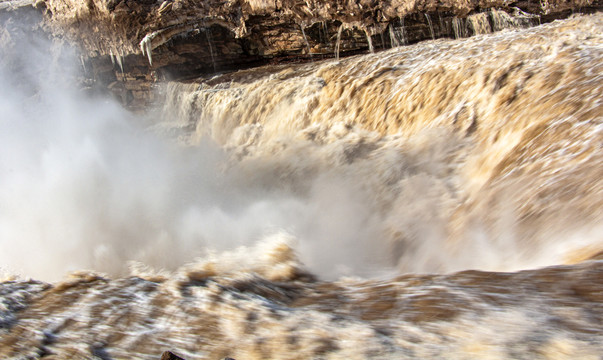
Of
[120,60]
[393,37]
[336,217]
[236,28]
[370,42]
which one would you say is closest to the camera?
[336,217]

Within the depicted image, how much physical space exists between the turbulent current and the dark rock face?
0.97 metres

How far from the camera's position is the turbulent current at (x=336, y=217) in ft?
5.07

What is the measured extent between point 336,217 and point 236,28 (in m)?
5.16

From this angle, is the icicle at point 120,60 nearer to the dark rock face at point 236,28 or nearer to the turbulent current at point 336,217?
the dark rock face at point 236,28

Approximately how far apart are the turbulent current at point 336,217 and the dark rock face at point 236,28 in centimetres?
97

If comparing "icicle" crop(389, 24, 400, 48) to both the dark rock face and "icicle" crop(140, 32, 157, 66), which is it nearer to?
the dark rock face

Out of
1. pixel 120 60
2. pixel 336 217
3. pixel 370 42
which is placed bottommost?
pixel 336 217

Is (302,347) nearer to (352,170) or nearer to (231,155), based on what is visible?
(352,170)

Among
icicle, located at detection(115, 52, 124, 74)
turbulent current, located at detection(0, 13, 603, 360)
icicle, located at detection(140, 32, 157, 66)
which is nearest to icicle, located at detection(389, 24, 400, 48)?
turbulent current, located at detection(0, 13, 603, 360)

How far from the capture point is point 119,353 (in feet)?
5.29

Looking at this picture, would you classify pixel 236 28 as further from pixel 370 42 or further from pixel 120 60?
pixel 370 42

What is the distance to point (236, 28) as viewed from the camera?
741 cm

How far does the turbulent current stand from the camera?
1.54 m

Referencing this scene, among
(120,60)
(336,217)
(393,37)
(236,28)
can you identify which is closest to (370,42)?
(393,37)
